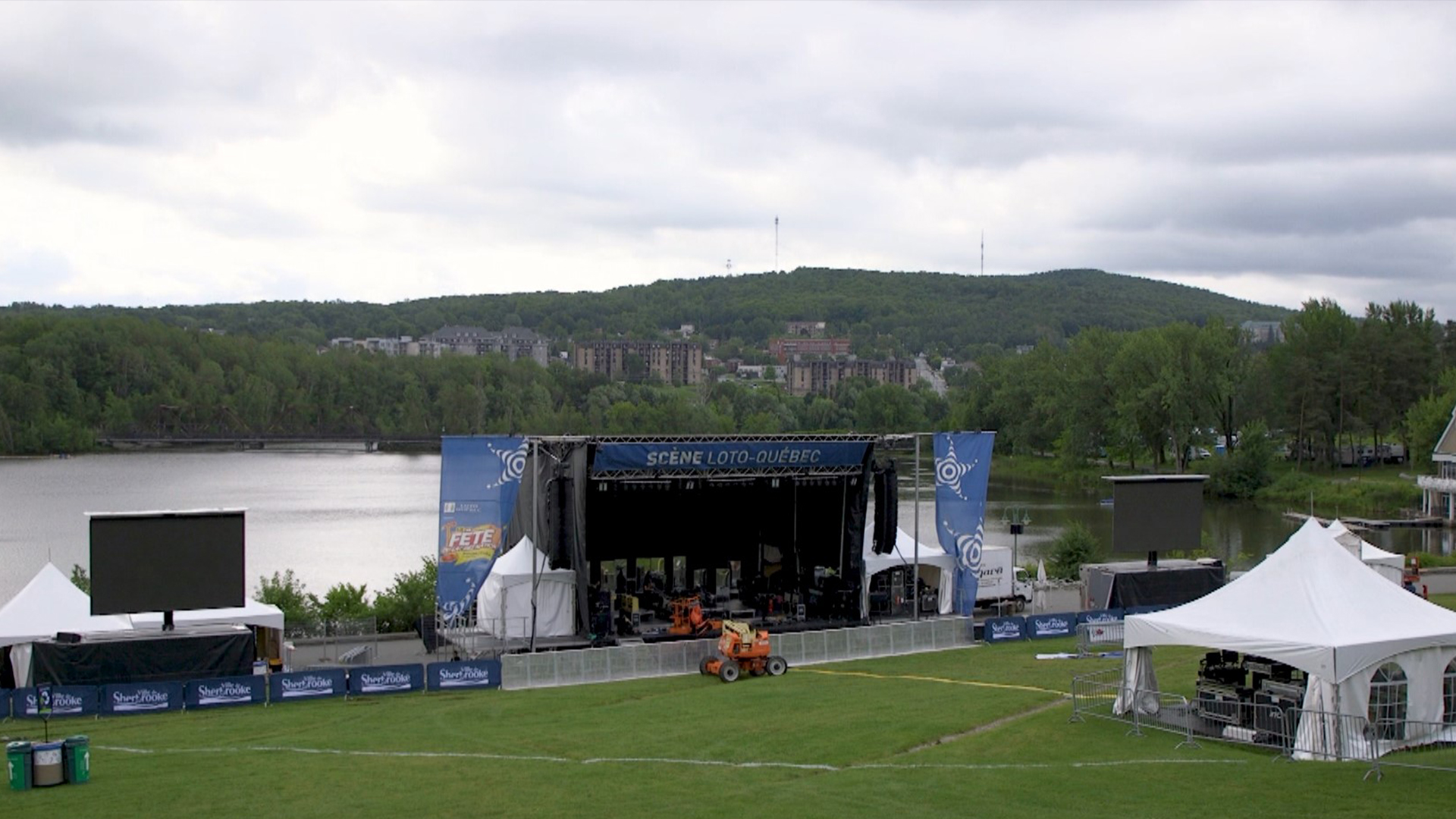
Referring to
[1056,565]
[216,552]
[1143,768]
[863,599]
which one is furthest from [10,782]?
[1056,565]

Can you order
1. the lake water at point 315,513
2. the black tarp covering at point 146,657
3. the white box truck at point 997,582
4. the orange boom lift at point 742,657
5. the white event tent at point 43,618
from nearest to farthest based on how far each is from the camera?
1. the black tarp covering at point 146,657
2. the white event tent at point 43,618
3. the orange boom lift at point 742,657
4. the white box truck at point 997,582
5. the lake water at point 315,513

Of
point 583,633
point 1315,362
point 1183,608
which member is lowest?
point 583,633

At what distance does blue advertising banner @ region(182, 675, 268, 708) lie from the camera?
20.5 m

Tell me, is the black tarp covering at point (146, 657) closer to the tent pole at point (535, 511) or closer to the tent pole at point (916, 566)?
Result: the tent pole at point (535, 511)

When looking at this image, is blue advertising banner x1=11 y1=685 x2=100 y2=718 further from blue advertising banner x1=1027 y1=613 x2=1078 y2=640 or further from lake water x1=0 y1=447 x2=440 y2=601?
lake water x1=0 y1=447 x2=440 y2=601

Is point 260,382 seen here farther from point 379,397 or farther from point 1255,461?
point 1255,461

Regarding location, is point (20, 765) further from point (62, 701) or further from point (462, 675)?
point (462, 675)

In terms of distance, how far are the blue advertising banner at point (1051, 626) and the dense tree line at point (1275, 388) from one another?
174 ft

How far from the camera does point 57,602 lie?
22.5 metres

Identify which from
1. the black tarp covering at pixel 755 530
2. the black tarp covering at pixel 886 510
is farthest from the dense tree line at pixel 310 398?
the black tarp covering at pixel 886 510

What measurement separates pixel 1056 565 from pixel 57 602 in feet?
91.5

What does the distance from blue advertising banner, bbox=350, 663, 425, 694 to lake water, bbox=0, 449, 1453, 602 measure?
19.2 meters

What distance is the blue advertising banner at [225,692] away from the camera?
2048 centimetres

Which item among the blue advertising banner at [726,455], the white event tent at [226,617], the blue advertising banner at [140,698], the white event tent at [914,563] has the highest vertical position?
the blue advertising banner at [726,455]
